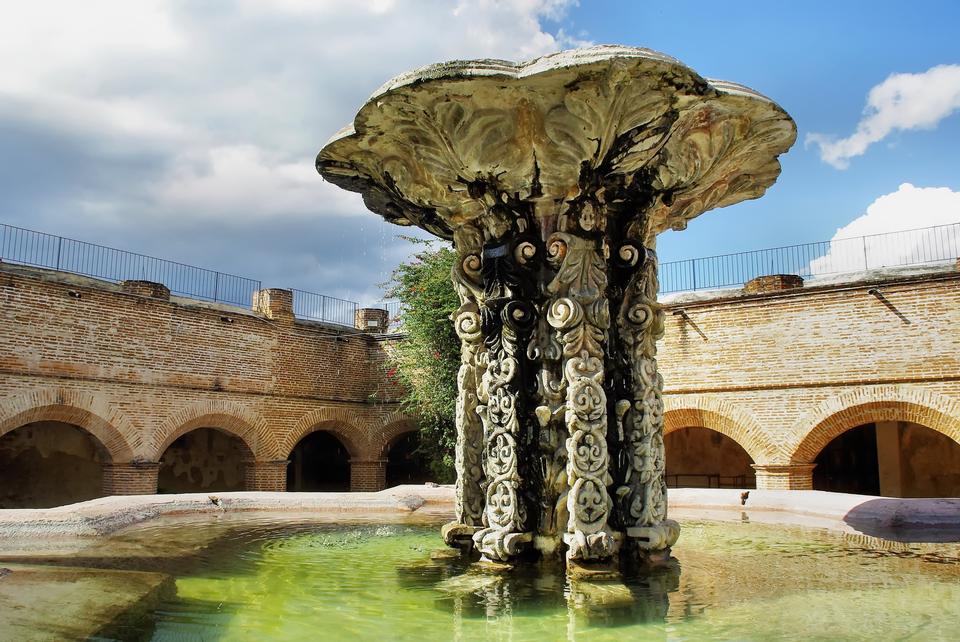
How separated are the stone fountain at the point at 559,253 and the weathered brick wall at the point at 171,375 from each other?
10634 mm

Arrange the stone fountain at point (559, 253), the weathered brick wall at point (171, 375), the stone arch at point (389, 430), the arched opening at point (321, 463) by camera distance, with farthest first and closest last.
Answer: the arched opening at point (321, 463)
the stone arch at point (389, 430)
the weathered brick wall at point (171, 375)
the stone fountain at point (559, 253)

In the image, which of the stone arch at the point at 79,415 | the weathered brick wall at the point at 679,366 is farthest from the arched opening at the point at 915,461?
the stone arch at the point at 79,415

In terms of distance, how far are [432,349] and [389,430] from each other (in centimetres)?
344

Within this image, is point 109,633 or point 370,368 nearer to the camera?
point 109,633

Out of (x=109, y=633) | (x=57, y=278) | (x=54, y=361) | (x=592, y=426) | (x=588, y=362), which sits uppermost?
(x=57, y=278)

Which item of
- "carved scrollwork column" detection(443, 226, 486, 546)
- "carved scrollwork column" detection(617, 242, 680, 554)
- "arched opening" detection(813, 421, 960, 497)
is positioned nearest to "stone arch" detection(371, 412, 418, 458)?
"arched opening" detection(813, 421, 960, 497)

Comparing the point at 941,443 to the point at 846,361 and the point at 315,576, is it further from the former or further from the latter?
the point at 315,576

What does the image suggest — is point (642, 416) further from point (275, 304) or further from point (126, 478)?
point (275, 304)

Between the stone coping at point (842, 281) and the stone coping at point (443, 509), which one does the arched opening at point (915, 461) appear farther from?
the stone coping at point (443, 509)

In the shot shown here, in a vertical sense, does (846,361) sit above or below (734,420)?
above

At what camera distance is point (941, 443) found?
1608 centimetres

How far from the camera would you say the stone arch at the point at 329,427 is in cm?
1764

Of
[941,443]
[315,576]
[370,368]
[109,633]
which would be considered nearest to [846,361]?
[941,443]

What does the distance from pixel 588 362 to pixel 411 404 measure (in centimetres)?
1404
